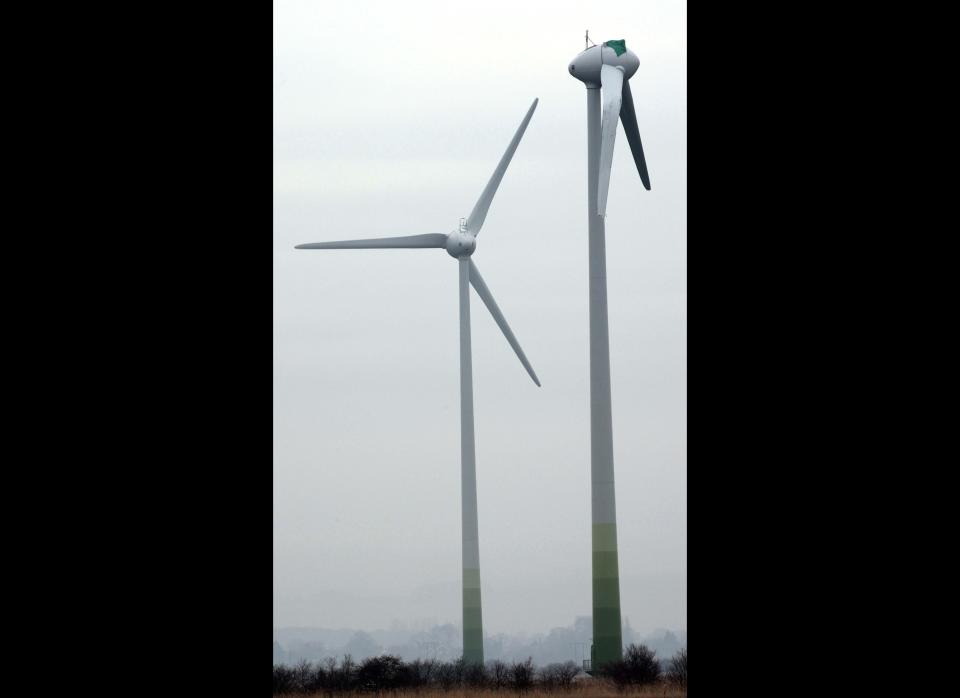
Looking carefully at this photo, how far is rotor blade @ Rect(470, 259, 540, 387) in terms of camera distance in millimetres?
45781

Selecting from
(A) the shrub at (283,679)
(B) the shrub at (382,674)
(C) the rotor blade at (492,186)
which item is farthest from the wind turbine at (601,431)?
(A) the shrub at (283,679)

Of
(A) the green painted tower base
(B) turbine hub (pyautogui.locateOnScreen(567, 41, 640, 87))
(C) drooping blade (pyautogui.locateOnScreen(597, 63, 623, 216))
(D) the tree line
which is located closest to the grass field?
(D) the tree line

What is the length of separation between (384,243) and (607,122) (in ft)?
40.0

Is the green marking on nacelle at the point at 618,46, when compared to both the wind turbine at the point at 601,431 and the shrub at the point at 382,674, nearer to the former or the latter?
the wind turbine at the point at 601,431

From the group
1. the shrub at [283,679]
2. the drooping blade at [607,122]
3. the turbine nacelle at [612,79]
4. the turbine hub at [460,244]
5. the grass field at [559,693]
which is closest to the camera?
the grass field at [559,693]

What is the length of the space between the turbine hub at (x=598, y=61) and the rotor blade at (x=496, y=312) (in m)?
7.20

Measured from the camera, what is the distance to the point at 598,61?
43750mm

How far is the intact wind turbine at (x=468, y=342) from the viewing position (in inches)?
1788

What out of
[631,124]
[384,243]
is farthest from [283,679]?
[631,124]
